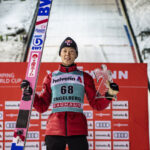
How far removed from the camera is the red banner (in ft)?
8.77

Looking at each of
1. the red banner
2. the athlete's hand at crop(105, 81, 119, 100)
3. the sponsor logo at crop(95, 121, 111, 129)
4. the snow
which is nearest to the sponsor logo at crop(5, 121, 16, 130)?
the red banner

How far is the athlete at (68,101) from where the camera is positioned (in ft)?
5.72

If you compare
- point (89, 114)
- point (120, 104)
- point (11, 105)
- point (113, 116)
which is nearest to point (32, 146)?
point (11, 105)

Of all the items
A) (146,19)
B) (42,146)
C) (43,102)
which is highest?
(146,19)

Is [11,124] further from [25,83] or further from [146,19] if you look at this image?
[146,19]

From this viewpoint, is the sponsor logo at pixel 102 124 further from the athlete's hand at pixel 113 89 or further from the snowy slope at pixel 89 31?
the athlete's hand at pixel 113 89

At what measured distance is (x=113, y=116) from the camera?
271cm

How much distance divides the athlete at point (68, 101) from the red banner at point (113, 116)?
809 mm

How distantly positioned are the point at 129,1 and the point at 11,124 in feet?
7.07

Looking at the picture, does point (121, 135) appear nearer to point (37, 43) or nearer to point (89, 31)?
point (89, 31)

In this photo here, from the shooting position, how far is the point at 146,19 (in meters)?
3.11

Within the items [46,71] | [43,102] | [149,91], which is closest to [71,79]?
[43,102]

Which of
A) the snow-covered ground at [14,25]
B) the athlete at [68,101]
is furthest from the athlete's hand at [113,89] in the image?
the snow-covered ground at [14,25]

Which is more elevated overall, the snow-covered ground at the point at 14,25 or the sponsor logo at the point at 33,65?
the snow-covered ground at the point at 14,25
